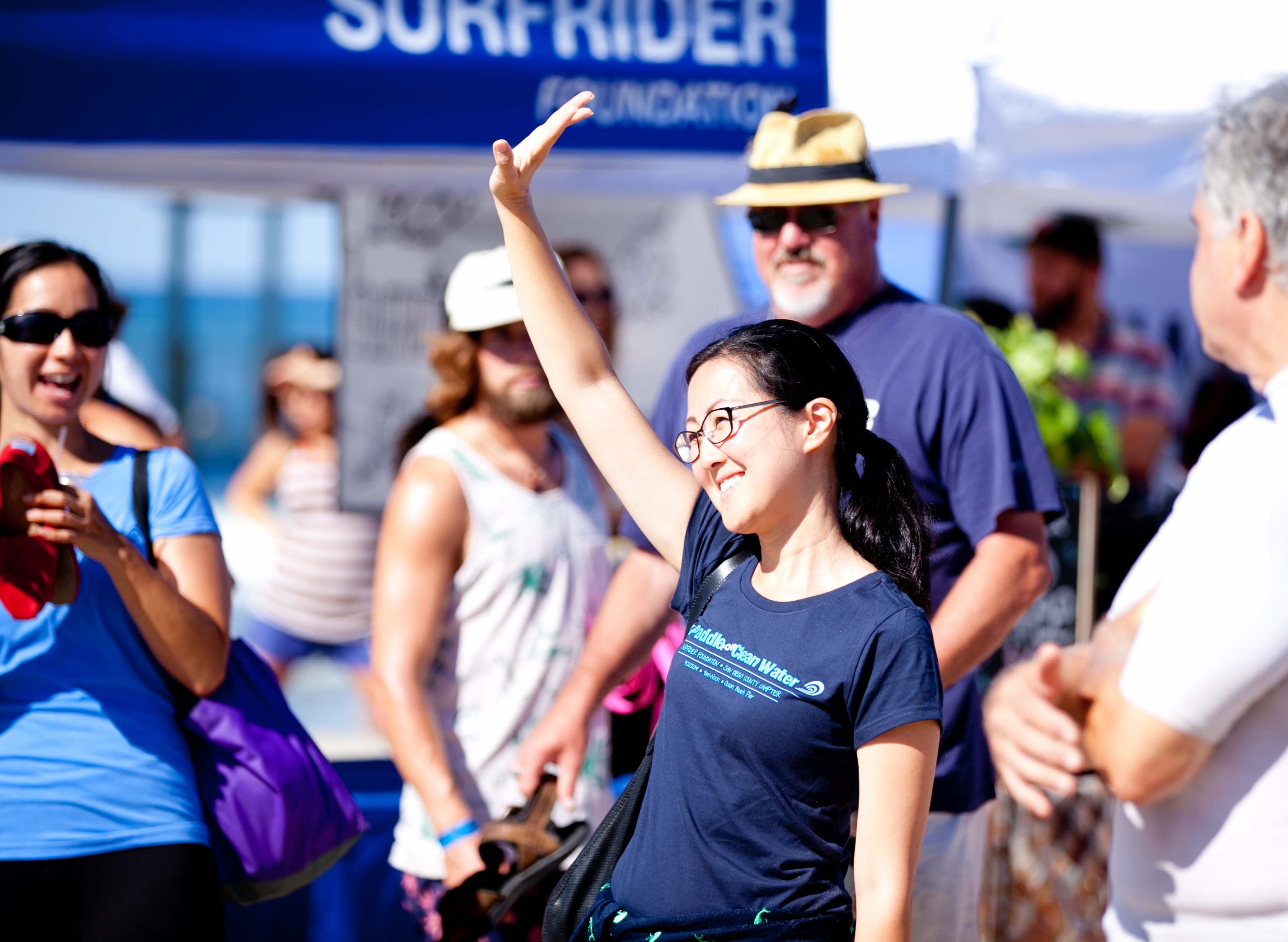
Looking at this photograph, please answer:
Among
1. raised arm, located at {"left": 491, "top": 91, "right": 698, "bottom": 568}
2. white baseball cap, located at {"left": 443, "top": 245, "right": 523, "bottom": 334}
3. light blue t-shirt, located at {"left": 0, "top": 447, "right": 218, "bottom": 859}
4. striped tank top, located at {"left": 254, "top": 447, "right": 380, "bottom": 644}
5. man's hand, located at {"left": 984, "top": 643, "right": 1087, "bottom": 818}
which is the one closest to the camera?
man's hand, located at {"left": 984, "top": 643, "right": 1087, "bottom": 818}

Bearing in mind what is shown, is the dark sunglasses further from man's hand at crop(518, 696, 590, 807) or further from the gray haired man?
the gray haired man

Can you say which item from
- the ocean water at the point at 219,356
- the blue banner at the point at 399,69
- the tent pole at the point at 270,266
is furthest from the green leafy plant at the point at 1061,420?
the ocean water at the point at 219,356

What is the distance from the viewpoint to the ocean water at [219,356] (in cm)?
3253

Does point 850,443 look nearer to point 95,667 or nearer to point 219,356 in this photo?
point 95,667

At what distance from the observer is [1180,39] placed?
4.90 meters

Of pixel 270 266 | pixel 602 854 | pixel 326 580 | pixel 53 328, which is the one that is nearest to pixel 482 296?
pixel 53 328

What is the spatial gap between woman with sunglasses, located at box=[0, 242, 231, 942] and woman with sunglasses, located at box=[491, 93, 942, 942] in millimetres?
938

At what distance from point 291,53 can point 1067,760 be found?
304cm

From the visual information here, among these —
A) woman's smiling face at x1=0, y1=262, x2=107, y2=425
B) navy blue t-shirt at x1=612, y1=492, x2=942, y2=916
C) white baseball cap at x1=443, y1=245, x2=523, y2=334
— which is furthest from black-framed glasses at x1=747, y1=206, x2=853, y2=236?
woman's smiling face at x1=0, y1=262, x2=107, y2=425

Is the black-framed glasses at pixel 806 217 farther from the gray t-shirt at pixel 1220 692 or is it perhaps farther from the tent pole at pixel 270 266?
the tent pole at pixel 270 266

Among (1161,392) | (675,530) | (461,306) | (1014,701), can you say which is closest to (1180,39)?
(1161,392)

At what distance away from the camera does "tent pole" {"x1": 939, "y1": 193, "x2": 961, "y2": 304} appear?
15.0ft

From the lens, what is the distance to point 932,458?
245 centimetres

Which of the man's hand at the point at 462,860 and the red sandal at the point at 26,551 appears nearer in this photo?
the red sandal at the point at 26,551
